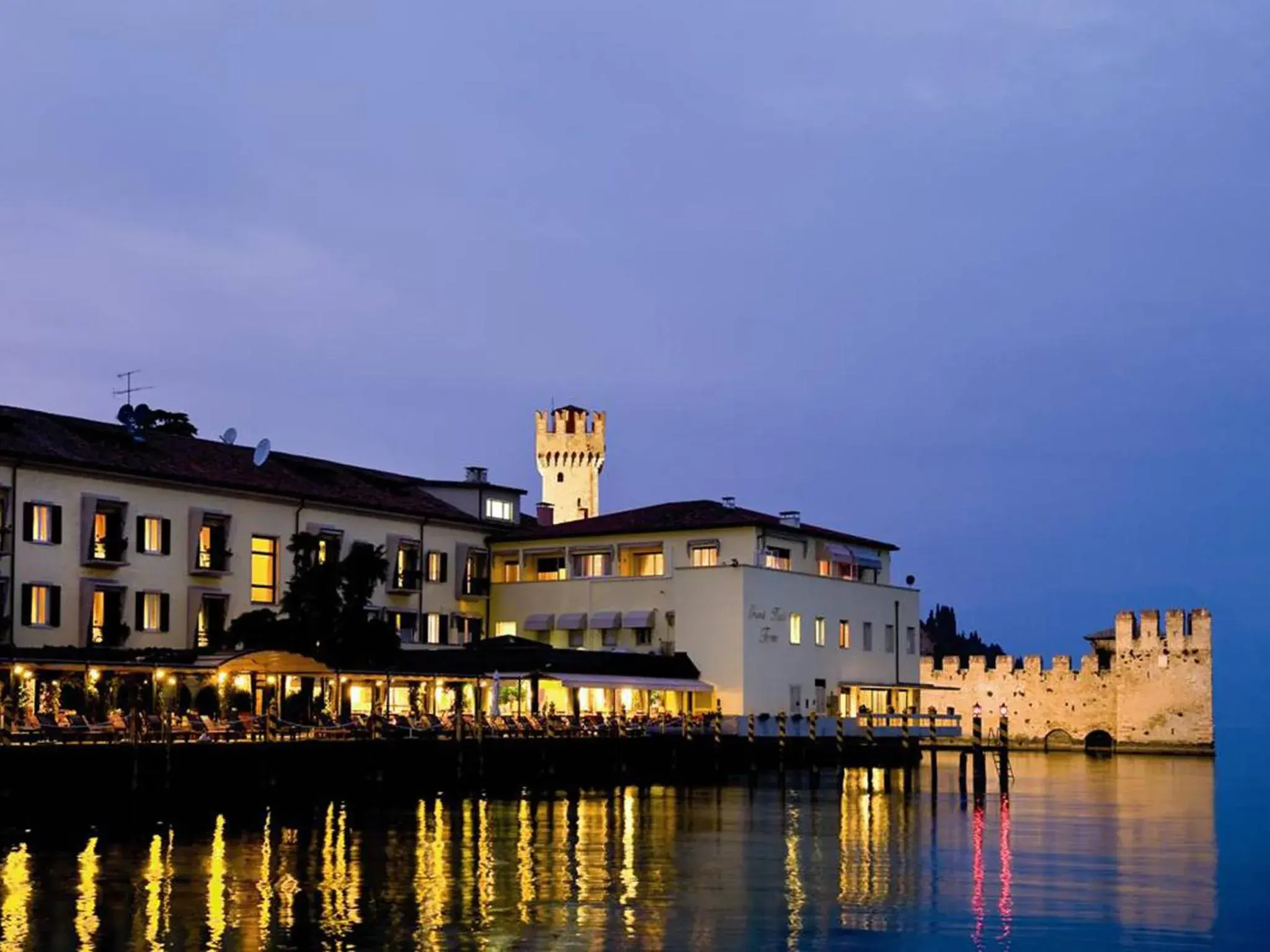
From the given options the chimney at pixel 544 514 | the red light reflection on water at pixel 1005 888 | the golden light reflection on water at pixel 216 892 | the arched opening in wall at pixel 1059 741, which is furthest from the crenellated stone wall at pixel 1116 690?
the golden light reflection on water at pixel 216 892

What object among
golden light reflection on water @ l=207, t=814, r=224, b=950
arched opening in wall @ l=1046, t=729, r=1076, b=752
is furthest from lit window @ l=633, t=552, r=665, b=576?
golden light reflection on water @ l=207, t=814, r=224, b=950

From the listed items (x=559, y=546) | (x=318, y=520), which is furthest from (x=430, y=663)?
(x=559, y=546)

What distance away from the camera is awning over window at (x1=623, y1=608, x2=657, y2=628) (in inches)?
2886

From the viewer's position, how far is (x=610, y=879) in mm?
33969

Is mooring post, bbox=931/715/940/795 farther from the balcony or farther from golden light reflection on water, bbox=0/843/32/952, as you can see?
golden light reflection on water, bbox=0/843/32/952

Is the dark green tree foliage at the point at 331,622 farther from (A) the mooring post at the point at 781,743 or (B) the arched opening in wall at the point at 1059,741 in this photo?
(B) the arched opening in wall at the point at 1059,741

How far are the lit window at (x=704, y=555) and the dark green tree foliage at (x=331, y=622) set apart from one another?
18.2 metres

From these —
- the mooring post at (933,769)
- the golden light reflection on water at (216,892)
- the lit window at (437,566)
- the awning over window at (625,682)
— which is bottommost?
the golden light reflection on water at (216,892)

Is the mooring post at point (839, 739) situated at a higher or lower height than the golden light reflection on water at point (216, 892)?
higher

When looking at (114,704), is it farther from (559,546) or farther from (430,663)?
(559,546)

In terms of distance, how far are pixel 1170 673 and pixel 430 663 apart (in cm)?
4639

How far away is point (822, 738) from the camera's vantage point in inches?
2901

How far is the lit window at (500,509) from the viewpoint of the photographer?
7950 centimetres

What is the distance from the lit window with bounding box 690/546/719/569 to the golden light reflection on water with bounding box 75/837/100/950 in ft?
130
